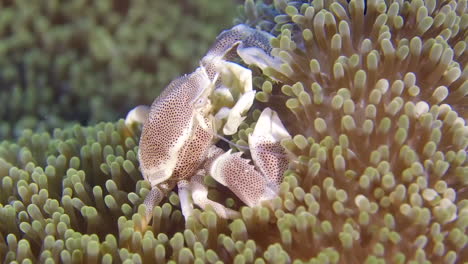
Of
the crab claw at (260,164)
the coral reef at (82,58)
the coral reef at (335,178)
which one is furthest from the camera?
the coral reef at (82,58)

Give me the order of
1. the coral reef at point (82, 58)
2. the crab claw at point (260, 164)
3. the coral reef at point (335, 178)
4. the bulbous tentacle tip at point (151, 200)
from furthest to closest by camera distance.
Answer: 1. the coral reef at point (82, 58)
2. the bulbous tentacle tip at point (151, 200)
3. the crab claw at point (260, 164)
4. the coral reef at point (335, 178)

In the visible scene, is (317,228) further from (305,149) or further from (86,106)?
(86,106)

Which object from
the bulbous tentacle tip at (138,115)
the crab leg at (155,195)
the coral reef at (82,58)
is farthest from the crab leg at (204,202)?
the coral reef at (82,58)

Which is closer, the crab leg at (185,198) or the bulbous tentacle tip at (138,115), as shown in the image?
the crab leg at (185,198)

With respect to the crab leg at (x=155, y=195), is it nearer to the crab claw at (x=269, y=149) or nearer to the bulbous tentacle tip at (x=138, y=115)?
the crab claw at (x=269, y=149)

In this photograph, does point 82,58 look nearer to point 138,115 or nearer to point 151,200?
point 138,115

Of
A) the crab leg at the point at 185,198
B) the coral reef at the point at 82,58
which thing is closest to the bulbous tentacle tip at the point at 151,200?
the crab leg at the point at 185,198

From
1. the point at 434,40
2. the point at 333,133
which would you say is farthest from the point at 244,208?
the point at 434,40

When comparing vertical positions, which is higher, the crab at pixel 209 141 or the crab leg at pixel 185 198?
the crab at pixel 209 141
